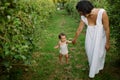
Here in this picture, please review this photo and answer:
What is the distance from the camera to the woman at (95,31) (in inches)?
212

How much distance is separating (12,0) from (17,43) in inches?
26.1

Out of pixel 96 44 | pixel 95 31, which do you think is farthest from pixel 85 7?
pixel 96 44

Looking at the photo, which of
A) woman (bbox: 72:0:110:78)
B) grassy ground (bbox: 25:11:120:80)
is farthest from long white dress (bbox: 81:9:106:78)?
grassy ground (bbox: 25:11:120:80)

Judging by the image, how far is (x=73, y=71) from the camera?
281 inches

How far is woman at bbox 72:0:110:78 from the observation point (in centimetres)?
539

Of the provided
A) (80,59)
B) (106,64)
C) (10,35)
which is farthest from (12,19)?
(80,59)

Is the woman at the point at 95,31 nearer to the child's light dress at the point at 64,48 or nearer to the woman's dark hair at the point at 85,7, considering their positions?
the woman's dark hair at the point at 85,7

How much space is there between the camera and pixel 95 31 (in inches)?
224

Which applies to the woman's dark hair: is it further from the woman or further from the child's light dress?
the child's light dress

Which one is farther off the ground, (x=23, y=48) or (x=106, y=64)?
(x=23, y=48)

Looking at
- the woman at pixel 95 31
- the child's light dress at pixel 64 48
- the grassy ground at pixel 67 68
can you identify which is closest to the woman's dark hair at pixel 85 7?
the woman at pixel 95 31

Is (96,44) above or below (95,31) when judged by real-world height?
below

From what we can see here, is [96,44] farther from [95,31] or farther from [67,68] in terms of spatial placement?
[67,68]

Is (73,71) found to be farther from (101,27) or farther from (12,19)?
(12,19)
